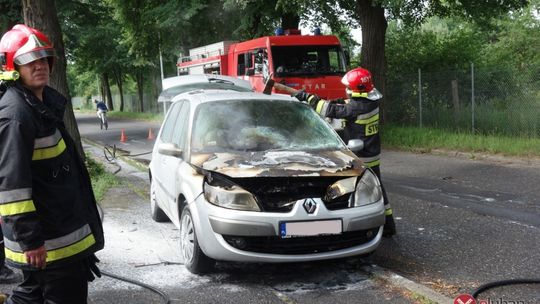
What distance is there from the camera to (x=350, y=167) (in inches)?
178

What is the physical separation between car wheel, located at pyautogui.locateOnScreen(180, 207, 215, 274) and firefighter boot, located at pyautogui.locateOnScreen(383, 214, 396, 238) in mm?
2019

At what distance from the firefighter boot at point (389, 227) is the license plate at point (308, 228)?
1.52 meters

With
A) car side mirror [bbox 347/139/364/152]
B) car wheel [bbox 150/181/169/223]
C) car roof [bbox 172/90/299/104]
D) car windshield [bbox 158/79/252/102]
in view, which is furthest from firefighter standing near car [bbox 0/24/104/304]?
car windshield [bbox 158/79/252/102]

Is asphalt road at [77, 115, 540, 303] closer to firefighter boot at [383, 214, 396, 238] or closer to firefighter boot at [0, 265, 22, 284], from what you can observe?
firefighter boot at [383, 214, 396, 238]

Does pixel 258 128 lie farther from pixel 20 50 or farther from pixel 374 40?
pixel 374 40

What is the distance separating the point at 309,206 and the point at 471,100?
10910 mm

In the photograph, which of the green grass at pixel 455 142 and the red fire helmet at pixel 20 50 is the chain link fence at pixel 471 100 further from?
the red fire helmet at pixel 20 50

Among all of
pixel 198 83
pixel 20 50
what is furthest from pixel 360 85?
pixel 198 83

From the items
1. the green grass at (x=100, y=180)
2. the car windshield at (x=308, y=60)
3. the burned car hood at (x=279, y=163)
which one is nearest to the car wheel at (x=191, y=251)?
the burned car hood at (x=279, y=163)

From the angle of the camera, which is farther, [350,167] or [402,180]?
[402,180]

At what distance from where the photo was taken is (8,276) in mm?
4473

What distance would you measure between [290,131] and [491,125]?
9524 millimetres

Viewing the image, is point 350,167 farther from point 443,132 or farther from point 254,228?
point 443,132

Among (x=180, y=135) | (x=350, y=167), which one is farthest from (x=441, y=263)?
(x=180, y=135)
